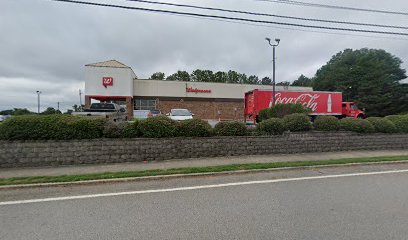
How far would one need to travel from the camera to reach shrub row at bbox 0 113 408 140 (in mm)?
8500

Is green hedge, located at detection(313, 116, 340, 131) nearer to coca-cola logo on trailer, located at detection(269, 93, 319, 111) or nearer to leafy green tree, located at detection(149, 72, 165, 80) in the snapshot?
coca-cola logo on trailer, located at detection(269, 93, 319, 111)

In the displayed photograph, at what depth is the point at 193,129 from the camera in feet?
32.7

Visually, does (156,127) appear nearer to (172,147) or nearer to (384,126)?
(172,147)

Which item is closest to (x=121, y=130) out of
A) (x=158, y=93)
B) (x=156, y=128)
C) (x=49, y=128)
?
(x=156, y=128)

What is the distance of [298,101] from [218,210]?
1915cm

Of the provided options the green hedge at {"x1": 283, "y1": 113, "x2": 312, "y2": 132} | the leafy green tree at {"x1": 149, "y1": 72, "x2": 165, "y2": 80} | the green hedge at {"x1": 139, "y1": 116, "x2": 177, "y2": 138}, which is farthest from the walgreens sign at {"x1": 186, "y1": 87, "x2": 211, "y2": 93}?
the leafy green tree at {"x1": 149, "y1": 72, "x2": 165, "y2": 80}

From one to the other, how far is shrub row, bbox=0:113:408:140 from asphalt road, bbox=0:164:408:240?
3443 mm

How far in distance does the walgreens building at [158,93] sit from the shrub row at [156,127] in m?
22.9

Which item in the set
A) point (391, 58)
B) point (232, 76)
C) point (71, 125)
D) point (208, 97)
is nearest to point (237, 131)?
point (71, 125)

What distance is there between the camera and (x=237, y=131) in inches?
413

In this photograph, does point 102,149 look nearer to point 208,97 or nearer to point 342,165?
point 342,165

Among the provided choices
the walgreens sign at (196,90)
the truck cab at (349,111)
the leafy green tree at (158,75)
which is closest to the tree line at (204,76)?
the leafy green tree at (158,75)

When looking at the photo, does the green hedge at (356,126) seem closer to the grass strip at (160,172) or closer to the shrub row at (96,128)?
the grass strip at (160,172)

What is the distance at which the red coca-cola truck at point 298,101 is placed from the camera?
21078 millimetres
